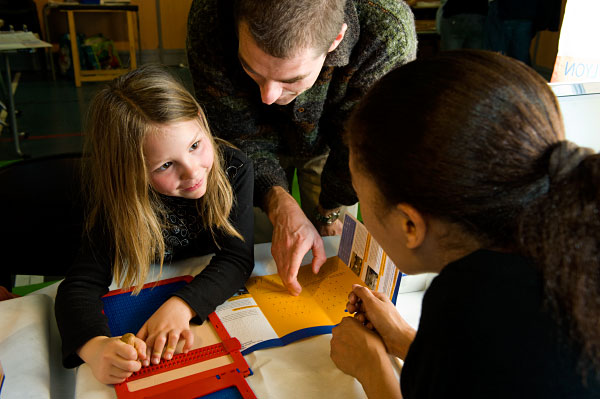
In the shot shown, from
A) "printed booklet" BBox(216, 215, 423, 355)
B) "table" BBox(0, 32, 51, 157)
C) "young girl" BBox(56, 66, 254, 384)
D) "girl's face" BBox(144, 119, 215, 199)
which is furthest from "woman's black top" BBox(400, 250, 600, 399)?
"table" BBox(0, 32, 51, 157)

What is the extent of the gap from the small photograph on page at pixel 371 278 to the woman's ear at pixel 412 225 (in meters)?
0.37

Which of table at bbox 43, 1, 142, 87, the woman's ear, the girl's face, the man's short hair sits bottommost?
table at bbox 43, 1, 142, 87

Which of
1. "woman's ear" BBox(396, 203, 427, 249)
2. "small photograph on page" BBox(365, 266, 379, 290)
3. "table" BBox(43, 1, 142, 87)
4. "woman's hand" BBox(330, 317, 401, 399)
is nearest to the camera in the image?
"woman's ear" BBox(396, 203, 427, 249)

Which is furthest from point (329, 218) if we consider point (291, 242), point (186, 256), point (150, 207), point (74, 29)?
point (74, 29)

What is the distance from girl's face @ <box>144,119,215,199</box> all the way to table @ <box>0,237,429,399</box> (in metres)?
0.33

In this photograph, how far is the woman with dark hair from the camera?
0.46 metres

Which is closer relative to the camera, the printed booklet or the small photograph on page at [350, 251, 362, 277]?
the printed booklet

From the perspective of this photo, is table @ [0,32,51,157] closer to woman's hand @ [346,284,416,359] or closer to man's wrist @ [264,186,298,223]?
man's wrist @ [264,186,298,223]

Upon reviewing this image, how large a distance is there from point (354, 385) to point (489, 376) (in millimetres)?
337

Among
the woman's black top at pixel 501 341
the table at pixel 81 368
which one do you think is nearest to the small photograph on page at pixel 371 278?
the table at pixel 81 368

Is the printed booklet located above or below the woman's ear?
below

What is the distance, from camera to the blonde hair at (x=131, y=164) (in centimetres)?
92

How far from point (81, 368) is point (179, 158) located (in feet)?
1.33

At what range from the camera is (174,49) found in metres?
6.04
